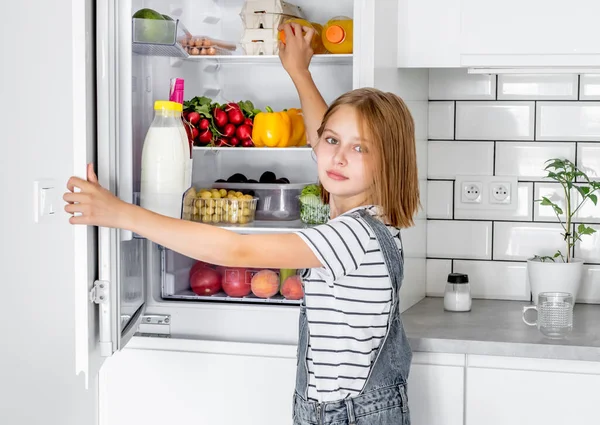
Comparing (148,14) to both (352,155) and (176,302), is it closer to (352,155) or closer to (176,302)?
(352,155)

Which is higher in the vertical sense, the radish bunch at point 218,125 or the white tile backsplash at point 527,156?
the radish bunch at point 218,125

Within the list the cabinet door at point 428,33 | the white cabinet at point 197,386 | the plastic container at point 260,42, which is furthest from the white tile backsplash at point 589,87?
the white cabinet at point 197,386

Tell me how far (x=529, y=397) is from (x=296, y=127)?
2.79 ft

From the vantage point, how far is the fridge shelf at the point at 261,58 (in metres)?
1.83

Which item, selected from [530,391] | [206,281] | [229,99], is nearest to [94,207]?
[206,281]

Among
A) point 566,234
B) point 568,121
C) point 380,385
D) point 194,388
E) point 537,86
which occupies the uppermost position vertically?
point 537,86

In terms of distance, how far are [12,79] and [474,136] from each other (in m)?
1.44

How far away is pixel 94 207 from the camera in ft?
4.16

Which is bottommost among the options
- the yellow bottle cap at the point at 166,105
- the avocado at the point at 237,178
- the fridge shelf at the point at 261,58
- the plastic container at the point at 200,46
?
the avocado at the point at 237,178

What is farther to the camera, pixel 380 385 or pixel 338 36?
pixel 338 36

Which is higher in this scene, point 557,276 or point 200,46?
point 200,46

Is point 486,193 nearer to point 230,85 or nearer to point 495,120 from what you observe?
point 495,120

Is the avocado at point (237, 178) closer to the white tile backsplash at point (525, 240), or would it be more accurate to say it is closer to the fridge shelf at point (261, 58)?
the fridge shelf at point (261, 58)

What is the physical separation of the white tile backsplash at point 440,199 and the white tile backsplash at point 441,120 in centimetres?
14
